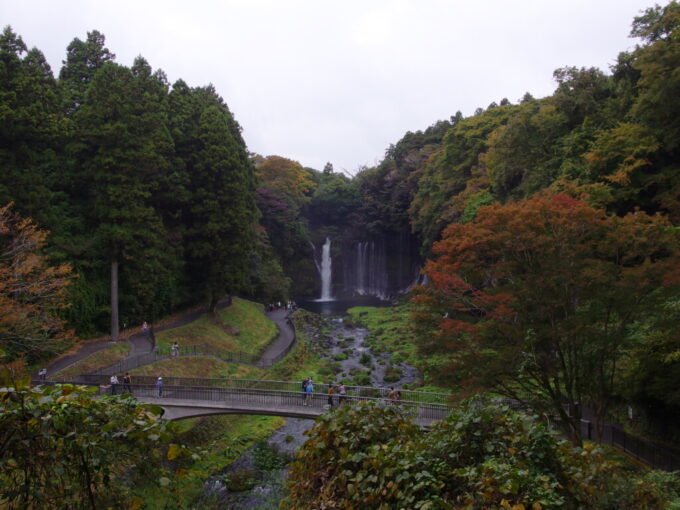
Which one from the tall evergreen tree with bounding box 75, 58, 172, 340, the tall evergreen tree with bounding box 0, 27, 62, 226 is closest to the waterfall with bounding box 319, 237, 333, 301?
the tall evergreen tree with bounding box 75, 58, 172, 340

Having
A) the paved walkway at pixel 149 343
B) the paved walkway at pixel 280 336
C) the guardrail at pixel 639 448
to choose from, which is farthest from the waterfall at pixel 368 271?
the guardrail at pixel 639 448

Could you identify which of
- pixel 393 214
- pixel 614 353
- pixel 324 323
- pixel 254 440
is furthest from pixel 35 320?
pixel 393 214

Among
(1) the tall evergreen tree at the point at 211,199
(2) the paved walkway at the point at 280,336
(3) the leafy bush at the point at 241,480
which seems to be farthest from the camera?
(2) the paved walkway at the point at 280,336

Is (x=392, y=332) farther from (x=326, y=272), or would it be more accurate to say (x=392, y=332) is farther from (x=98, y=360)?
(x=326, y=272)

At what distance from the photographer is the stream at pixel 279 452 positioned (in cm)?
1524

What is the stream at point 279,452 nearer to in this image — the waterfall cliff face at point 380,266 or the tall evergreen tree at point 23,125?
the tall evergreen tree at point 23,125

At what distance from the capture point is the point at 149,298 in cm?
2703

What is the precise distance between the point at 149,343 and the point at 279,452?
1167 centimetres

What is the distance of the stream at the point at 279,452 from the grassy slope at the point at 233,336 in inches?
165

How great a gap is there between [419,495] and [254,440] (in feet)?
55.7

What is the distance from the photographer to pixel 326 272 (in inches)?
2456

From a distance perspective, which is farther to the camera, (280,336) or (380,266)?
(380,266)

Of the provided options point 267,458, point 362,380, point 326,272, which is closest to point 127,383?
point 267,458

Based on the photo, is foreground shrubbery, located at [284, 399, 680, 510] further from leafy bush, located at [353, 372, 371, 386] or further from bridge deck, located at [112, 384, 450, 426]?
leafy bush, located at [353, 372, 371, 386]
